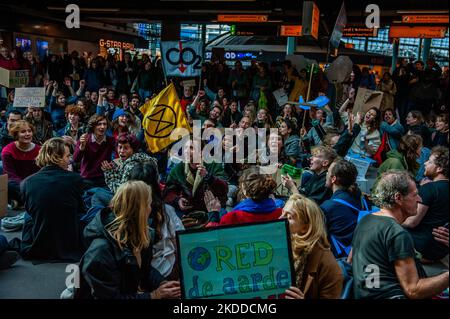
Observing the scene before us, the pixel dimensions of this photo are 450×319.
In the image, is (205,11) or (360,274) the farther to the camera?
(205,11)

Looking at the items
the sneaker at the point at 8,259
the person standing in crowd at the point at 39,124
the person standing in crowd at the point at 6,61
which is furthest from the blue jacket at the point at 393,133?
the person standing in crowd at the point at 6,61

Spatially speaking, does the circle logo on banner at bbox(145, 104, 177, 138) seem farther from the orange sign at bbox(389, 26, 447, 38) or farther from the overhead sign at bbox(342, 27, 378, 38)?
the overhead sign at bbox(342, 27, 378, 38)

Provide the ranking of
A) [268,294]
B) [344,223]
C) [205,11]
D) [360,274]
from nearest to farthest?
[268,294], [360,274], [344,223], [205,11]

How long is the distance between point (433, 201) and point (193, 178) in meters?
2.27

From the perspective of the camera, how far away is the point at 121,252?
8.46 feet

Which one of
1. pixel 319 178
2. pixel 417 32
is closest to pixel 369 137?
pixel 319 178

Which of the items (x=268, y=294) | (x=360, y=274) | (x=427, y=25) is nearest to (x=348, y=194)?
(x=360, y=274)

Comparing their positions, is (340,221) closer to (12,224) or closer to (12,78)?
(12,224)

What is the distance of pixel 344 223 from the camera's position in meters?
3.62

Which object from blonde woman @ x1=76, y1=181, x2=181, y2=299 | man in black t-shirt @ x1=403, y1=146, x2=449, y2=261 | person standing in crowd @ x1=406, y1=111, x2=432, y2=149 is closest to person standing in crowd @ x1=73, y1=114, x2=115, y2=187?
blonde woman @ x1=76, y1=181, x2=181, y2=299

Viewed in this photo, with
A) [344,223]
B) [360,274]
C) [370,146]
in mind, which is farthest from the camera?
[370,146]
